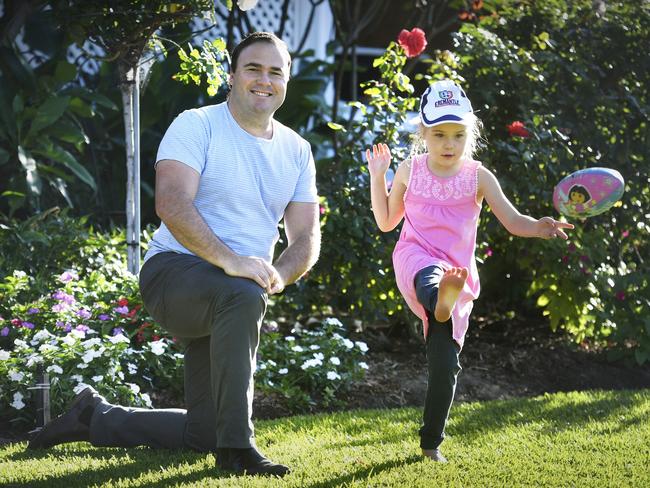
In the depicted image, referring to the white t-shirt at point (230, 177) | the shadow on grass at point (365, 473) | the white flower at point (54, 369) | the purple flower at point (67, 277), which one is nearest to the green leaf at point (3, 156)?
the purple flower at point (67, 277)

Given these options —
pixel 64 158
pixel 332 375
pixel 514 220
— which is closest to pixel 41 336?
pixel 332 375

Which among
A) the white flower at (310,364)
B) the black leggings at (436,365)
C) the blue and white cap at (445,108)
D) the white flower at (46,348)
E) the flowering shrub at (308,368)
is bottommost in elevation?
the flowering shrub at (308,368)

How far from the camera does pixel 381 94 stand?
18.9 ft

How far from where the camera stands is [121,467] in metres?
3.51

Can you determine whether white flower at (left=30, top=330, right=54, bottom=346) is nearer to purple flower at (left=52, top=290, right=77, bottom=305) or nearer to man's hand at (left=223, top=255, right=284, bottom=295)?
purple flower at (left=52, top=290, right=77, bottom=305)

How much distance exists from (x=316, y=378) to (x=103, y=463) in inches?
60.1

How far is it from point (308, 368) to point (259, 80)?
1741 mm

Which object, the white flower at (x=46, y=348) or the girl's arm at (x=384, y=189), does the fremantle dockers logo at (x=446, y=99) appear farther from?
the white flower at (x=46, y=348)

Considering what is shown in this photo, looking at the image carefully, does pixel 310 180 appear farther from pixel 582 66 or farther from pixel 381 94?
pixel 582 66

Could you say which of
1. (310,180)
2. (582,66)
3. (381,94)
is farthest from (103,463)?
(582,66)

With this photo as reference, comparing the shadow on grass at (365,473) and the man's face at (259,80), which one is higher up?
the man's face at (259,80)

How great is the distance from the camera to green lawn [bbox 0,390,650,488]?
10.7 ft

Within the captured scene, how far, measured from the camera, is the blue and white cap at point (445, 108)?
11.9 feet

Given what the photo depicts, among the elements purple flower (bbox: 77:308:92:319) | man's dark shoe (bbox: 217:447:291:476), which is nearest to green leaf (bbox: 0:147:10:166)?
purple flower (bbox: 77:308:92:319)
